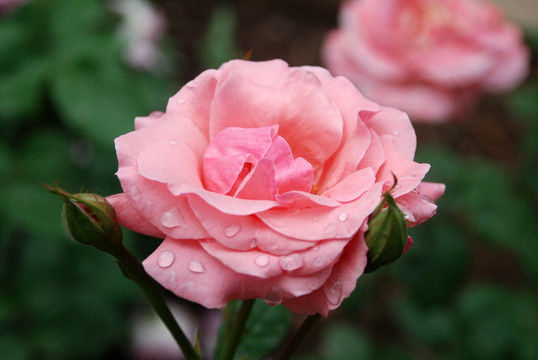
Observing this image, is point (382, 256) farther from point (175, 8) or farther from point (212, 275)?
point (175, 8)

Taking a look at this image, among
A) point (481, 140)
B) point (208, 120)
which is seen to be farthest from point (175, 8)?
point (208, 120)

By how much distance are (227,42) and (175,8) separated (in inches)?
49.5

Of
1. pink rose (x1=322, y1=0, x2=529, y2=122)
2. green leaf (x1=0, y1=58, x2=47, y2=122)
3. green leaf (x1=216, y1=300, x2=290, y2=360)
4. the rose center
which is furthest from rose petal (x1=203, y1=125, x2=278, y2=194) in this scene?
pink rose (x1=322, y1=0, x2=529, y2=122)

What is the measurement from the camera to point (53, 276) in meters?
1.26

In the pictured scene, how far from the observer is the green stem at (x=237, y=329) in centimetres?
55

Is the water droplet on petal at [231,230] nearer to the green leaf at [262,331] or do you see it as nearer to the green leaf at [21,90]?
the green leaf at [262,331]

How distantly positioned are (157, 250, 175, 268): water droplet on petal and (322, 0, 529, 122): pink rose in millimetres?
966

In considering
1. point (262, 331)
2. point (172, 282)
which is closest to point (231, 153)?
point (172, 282)

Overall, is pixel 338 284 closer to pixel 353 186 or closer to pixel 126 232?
pixel 353 186

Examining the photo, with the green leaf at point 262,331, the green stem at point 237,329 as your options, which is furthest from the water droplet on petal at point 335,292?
the green leaf at point 262,331

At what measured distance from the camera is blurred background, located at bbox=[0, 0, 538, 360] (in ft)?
3.63

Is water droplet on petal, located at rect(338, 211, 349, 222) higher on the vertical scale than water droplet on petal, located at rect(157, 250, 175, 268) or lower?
higher

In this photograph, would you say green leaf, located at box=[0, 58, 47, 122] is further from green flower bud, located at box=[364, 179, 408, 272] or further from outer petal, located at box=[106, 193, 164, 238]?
green flower bud, located at box=[364, 179, 408, 272]

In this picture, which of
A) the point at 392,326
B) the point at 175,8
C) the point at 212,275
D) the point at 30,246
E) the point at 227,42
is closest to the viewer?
the point at 212,275
